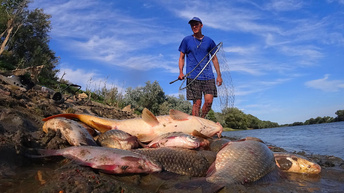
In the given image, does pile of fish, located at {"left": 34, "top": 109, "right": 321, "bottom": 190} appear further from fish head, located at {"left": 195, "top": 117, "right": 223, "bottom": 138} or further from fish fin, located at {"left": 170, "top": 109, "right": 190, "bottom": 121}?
fish head, located at {"left": 195, "top": 117, "right": 223, "bottom": 138}

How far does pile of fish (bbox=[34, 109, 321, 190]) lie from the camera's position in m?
3.27

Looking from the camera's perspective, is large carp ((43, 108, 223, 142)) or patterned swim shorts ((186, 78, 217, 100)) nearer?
large carp ((43, 108, 223, 142))

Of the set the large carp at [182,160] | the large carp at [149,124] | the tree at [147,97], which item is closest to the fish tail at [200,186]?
the large carp at [182,160]

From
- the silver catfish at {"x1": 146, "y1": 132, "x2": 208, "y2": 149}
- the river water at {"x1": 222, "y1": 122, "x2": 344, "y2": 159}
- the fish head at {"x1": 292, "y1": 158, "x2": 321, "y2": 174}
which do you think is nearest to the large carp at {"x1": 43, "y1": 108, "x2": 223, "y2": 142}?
the silver catfish at {"x1": 146, "y1": 132, "x2": 208, "y2": 149}

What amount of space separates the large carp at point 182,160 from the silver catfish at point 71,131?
3.22ft

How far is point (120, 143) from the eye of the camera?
4.44m

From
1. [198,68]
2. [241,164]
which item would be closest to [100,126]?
[241,164]

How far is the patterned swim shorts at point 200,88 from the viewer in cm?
828

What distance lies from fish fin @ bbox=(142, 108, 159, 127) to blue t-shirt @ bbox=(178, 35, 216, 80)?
315 centimetres

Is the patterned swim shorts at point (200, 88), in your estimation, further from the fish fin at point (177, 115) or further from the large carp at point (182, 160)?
the large carp at point (182, 160)

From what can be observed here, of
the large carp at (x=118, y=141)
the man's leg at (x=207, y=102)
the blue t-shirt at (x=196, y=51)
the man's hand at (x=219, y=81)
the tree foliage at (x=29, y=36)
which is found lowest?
the large carp at (x=118, y=141)

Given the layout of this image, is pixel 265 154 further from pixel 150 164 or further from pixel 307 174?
pixel 150 164

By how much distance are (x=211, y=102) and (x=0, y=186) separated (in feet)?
21.7

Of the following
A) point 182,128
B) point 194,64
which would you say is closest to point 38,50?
point 194,64
